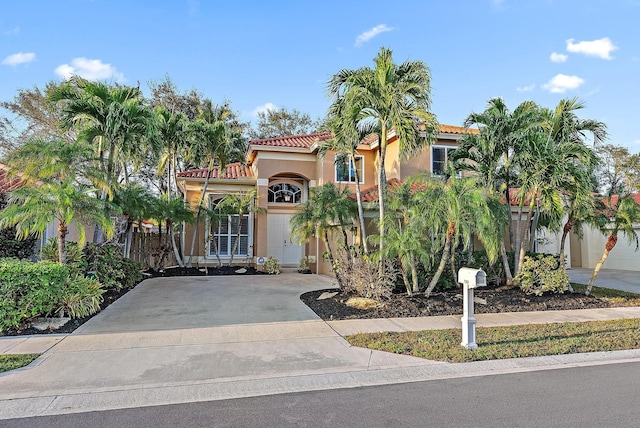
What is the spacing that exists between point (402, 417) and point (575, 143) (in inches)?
397

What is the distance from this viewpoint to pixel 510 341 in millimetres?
6793

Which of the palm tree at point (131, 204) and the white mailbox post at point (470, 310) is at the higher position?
the palm tree at point (131, 204)

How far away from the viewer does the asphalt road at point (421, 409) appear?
3.93m

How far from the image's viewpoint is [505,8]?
10.9m

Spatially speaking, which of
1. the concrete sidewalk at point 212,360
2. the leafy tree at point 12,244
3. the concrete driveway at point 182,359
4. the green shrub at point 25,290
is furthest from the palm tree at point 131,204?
the green shrub at point 25,290

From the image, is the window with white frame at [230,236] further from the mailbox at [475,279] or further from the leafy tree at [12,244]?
the mailbox at [475,279]

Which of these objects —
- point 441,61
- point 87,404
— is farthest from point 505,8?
point 87,404

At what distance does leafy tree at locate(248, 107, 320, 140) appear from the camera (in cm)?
3159

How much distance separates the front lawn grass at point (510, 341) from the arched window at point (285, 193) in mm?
12869

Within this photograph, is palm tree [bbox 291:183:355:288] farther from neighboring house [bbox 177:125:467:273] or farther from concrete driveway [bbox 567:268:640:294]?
concrete driveway [bbox 567:268:640:294]

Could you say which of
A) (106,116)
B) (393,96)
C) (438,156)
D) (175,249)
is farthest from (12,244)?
(438,156)

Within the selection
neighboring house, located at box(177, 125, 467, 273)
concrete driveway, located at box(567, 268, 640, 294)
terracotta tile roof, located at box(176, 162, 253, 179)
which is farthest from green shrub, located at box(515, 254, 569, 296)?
terracotta tile roof, located at box(176, 162, 253, 179)

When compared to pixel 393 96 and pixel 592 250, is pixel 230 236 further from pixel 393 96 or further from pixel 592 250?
pixel 592 250

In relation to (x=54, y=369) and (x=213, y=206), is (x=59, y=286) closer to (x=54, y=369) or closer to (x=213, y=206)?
(x=54, y=369)
